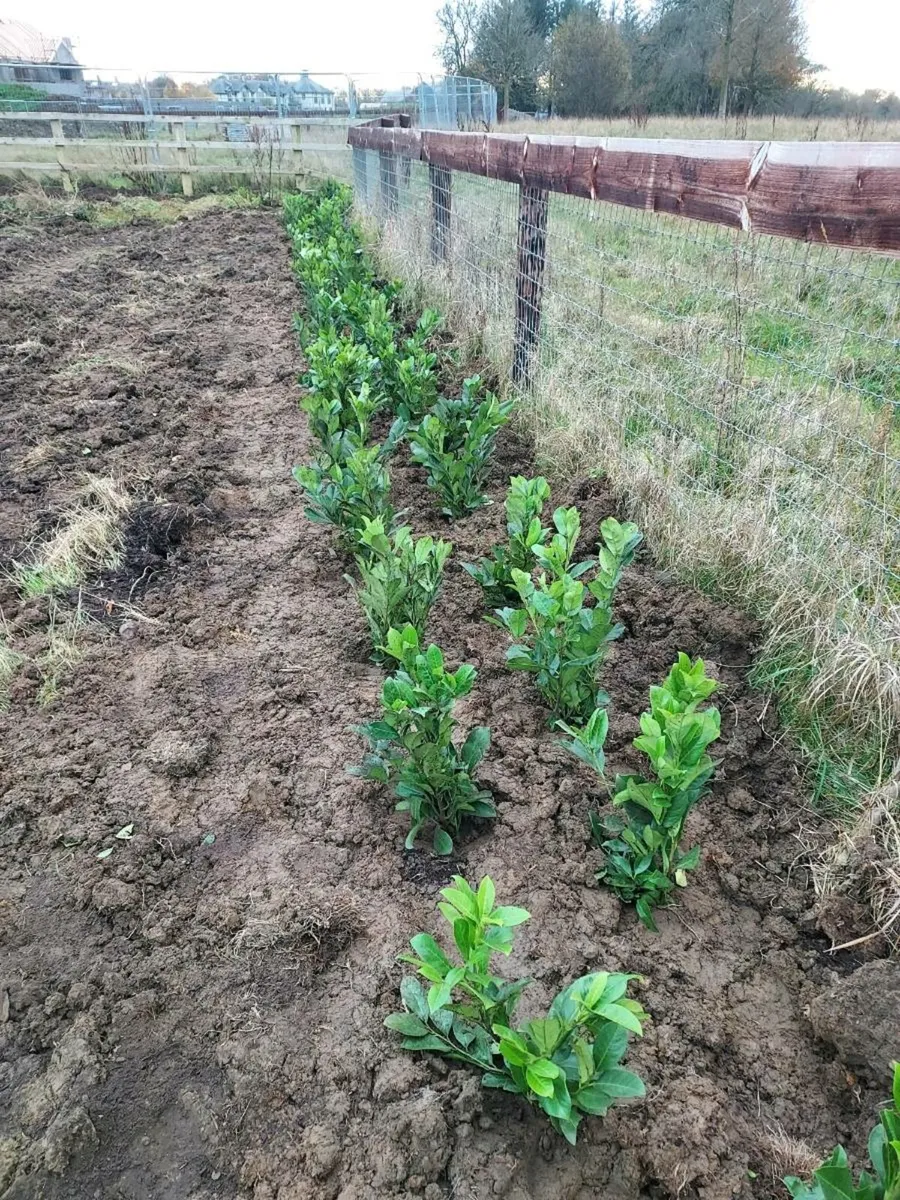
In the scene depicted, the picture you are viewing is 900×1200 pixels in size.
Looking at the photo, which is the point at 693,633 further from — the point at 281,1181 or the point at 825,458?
the point at 281,1181

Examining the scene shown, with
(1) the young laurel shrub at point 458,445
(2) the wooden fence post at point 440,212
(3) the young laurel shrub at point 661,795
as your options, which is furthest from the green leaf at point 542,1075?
(2) the wooden fence post at point 440,212

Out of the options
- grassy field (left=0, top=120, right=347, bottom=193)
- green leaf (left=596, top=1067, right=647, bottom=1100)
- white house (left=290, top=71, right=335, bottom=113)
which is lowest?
green leaf (left=596, top=1067, right=647, bottom=1100)

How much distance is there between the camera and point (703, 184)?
10.1ft

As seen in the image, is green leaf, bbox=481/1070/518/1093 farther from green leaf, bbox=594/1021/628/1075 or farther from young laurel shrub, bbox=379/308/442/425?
young laurel shrub, bbox=379/308/442/425

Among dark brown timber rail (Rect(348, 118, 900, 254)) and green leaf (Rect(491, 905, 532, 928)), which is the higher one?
dark brown timber rail (Rect(348, 118, 900, 254))

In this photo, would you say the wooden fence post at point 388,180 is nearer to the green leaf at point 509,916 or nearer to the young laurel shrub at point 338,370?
the young laurel shrub at point 338,370

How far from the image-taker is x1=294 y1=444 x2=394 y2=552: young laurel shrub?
11.6ft

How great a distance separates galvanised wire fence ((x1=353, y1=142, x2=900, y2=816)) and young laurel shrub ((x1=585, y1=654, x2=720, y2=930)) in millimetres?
659

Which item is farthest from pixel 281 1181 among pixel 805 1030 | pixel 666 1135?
pixel 805 1030

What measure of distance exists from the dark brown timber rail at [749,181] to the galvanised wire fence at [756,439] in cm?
29

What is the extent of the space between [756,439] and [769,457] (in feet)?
1.11

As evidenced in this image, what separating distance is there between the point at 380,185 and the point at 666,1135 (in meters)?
12.2

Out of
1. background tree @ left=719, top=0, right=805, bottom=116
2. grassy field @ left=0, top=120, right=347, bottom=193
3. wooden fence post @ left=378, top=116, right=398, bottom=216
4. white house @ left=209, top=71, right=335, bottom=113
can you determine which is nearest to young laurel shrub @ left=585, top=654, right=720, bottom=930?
wooden fence post @ left=378, top=116, right=398, bottom=216

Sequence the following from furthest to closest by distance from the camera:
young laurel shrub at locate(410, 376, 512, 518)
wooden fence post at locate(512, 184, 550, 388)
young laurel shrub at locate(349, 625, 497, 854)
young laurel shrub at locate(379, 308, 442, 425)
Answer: wooden fence post at locate(512, 184, 550, 388), young laurel shrub at locate(379, 308, 442, 425), young laurel shrub at locate(410, 376, 512, 518), young laurel shrub at locate(349, 625, 497, 854)
